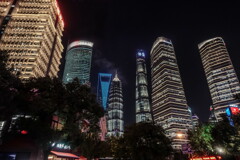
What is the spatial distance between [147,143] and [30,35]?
100541mm

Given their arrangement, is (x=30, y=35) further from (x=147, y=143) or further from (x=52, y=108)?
(x=147, y=143)

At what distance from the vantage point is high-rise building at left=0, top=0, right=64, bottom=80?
9081cm

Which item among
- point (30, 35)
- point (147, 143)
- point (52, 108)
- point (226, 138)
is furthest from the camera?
point (30, 35)

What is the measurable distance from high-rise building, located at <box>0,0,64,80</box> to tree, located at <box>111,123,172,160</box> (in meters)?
77.5

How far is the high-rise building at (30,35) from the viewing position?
9081 cm

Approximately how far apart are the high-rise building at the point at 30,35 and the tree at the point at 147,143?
3053 inches

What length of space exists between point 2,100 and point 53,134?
710cm

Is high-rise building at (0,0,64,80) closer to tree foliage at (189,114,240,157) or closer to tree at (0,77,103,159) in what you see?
tree at (0,77,103,159)

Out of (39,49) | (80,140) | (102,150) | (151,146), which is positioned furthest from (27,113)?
(39,49)

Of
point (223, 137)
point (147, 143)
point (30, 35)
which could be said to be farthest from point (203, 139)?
point (30, 35)

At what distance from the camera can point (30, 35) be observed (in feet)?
323

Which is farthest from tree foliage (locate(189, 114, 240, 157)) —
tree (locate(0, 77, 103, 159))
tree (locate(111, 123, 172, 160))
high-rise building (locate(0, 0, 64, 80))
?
high-rise building (locate(0, 0, 64, 80))

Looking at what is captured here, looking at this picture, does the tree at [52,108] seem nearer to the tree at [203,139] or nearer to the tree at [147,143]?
the tree at [147,143]

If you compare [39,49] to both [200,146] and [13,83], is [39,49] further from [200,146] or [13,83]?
[200,146]
